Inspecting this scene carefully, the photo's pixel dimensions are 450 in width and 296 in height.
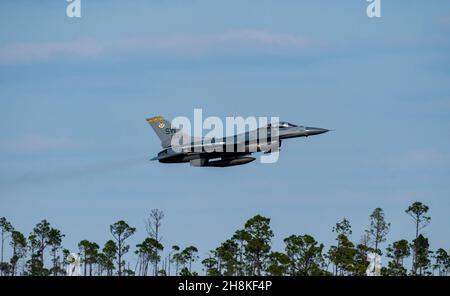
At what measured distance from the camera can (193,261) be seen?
5827 inches

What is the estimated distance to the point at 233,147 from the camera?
103188 millimetres

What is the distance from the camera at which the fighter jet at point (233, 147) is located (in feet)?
338

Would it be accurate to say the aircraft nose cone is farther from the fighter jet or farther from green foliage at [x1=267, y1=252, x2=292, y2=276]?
green foliage at [x1=267, y1=252, x2=292, y2=276]

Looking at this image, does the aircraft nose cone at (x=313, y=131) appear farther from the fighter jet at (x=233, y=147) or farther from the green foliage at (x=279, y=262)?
the green foliage at (x=279, y=262)

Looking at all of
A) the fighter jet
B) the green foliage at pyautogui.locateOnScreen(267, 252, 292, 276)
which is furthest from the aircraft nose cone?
the green foliage at pyautogui.locateOnScreen(267, 252, 292, 276)

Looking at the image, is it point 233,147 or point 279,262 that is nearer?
point 233,147

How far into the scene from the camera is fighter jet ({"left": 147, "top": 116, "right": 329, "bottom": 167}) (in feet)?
338

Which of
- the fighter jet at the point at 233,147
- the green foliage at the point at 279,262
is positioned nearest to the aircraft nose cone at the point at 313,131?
the fighter jet at the point at 233,147
